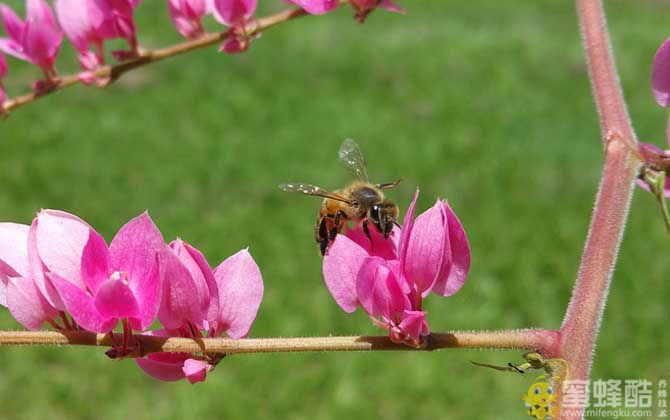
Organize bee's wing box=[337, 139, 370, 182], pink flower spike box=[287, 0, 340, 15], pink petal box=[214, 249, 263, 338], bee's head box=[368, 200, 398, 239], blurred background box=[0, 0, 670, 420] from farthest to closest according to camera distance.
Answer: blurred background box=[0, 0, 670, 420]
bee's wing box=[337, 139, 370, 182]
pink flower spike box=[287, 0, 340, 15]
bee's head box=[368, 200, 398, 239]
pink petal box=[214, 249, 263, 338]

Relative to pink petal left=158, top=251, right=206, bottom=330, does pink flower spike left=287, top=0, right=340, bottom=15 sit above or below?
above

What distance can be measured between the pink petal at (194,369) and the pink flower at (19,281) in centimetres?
14

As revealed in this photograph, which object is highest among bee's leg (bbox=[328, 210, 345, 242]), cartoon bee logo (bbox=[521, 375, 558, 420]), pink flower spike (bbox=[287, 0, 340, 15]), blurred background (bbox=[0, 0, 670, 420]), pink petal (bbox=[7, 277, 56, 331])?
pink flower spike (bbox=[287, 0, 340, 15])

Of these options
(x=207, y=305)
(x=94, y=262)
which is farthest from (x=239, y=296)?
(x=94, y=262)

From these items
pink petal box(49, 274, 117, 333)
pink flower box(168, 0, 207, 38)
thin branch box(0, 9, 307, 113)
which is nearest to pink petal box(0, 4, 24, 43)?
thin branch box(0, 9, 307, 113)

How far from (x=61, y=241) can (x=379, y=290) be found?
0.28 meters

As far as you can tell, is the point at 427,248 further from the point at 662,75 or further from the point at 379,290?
the point at 662,75

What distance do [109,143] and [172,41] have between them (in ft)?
5.63

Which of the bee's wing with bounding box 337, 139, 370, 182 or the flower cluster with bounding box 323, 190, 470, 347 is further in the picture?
the bee's wing with bounding box 337, 139, 370, 182

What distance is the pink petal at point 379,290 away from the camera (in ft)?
2.28

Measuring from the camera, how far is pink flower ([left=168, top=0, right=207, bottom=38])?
1.26 meters

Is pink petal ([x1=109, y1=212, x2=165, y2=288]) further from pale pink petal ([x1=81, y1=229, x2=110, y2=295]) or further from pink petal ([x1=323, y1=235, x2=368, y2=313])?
pink petal ([x1=323, y1=235, x2=368, y2=313])

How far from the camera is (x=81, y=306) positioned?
2.17 feet

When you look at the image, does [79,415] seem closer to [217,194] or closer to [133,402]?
[133,402]
